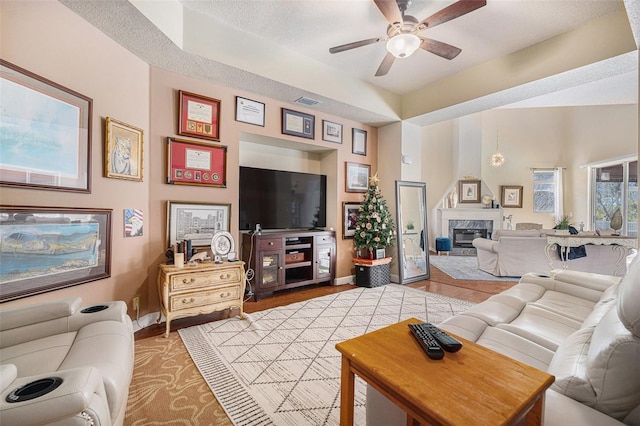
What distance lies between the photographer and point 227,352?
7.22 feet

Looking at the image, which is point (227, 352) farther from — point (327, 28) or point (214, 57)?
point (327, 28)

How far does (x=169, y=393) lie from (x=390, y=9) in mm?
3252

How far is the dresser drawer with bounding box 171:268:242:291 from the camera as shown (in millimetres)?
2502

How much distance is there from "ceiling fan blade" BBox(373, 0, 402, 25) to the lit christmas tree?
2.44 metres

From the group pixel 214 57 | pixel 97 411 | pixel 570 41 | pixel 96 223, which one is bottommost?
pixel 97 411

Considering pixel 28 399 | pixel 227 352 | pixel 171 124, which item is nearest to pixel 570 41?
pixel 171 124

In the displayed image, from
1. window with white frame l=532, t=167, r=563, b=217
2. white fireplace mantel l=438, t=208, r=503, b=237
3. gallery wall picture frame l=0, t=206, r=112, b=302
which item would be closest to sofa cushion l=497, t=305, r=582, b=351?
gallery wall picture frame l=0, t=206, r=112, b=302

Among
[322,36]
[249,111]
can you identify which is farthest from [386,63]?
Answer: [249,111]

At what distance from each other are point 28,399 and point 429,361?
4.66ft

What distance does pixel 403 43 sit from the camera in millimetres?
2361

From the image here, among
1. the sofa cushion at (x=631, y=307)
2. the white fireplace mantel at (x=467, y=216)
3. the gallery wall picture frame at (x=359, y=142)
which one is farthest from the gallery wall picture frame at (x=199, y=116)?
the white fireplace mantel at (x=467, y=216)

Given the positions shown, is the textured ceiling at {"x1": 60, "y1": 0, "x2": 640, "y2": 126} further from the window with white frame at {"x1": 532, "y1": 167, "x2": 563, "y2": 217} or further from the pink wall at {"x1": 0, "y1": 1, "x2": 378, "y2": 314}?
the window with white frame at {"x1": 532, "y1": 167, "x2": 563, "y2": 217}

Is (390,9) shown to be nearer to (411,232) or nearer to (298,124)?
(298,124)

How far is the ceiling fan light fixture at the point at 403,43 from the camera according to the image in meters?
2.33
